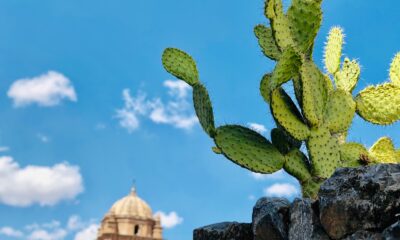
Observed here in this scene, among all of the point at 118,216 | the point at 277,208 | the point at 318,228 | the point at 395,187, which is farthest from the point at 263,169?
the point at 118,216

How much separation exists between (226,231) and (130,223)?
44169 millimetres

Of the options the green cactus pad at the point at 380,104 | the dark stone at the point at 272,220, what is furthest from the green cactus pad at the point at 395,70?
the dark stone at the point at 272,220

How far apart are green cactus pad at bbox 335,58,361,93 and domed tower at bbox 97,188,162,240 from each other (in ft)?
135

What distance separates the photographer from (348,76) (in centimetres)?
757

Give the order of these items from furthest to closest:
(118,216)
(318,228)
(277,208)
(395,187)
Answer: (118,216), (277,208), (318,228), (395,187)

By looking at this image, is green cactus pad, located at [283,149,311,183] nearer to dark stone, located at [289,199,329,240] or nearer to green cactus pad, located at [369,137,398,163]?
dark stone, located at [289,199,329,240]

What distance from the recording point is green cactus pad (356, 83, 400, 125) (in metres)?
7.05

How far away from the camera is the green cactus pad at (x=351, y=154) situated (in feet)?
20.7

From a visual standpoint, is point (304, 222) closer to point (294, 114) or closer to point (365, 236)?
point (365, 236)

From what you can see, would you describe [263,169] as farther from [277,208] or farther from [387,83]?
[387,83]

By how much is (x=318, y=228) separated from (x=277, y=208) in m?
0.58

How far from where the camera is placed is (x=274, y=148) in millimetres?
5773

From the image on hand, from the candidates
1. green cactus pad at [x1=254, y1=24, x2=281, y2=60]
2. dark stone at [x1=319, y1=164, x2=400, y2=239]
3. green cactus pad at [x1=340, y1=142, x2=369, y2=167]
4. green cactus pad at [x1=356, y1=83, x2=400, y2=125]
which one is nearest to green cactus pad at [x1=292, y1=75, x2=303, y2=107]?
green cactus pad at [x1=254, y1=24, x2=281, y2=60]

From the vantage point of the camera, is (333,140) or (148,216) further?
(148,216)
